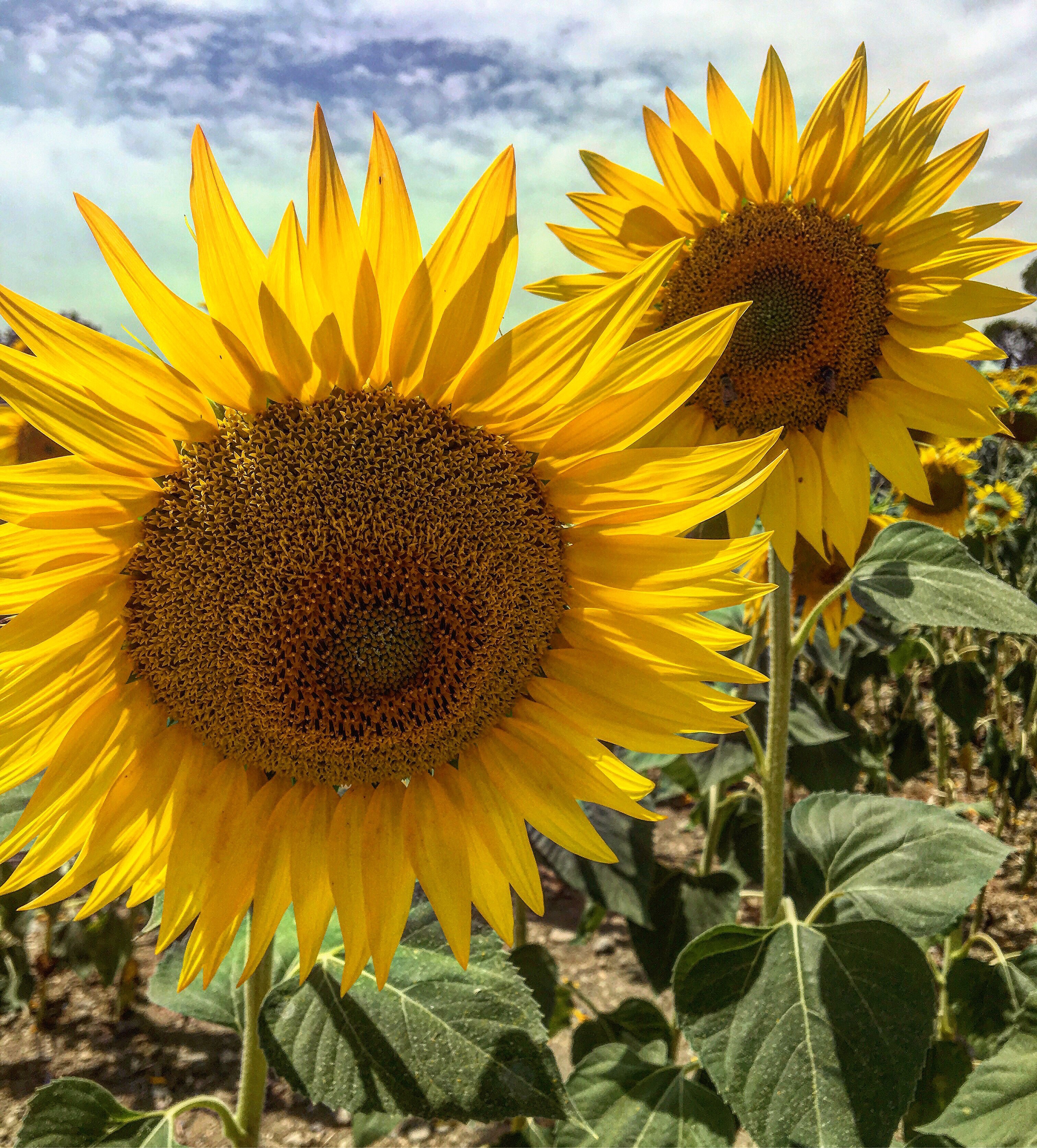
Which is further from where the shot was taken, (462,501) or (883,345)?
(883,345)

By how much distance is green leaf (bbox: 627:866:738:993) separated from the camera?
231cm

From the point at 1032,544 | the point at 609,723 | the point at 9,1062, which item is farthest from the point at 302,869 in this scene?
the point at 1032,544

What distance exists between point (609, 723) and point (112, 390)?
713 millimetres

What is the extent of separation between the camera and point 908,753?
327 centimetres

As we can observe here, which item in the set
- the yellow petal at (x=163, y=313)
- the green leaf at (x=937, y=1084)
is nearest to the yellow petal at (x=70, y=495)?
the yellow petal at (x=163, y=313)

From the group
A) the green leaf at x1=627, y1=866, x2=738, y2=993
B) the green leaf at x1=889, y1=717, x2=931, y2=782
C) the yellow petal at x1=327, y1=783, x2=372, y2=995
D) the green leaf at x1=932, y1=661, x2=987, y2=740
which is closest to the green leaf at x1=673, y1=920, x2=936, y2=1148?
the yellow petal at x1=327, y1=783, x2=372, y2=995

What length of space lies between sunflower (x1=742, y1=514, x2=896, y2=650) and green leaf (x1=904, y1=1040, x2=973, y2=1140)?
1.05m

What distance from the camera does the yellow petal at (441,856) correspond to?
1170 mm

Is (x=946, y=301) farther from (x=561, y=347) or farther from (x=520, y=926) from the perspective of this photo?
(x=520, y=926)

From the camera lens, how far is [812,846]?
1739mm

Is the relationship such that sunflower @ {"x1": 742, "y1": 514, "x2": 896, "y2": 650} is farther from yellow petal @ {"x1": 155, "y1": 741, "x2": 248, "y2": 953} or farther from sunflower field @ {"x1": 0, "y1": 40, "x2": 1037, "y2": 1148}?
yellow petal @ {"x1": 155, "y1": 741, "x2": 248, "y2": 953}

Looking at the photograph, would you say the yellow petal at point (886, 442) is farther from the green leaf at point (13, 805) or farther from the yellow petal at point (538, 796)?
the green leaf at point (13, 805)

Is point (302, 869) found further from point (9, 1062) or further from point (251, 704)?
point (9, 1062)

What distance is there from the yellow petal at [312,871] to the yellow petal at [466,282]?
1.97 feet
